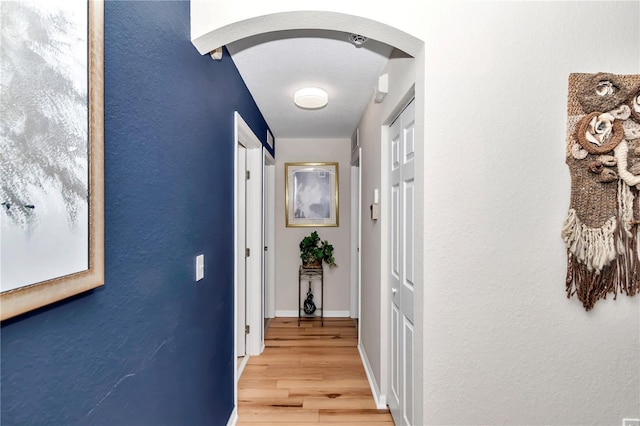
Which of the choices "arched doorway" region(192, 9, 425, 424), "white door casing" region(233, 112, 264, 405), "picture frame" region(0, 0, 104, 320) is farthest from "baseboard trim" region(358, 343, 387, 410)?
"picture frame" region(0, 0, 104, 320)

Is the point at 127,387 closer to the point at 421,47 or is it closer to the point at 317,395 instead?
the point at 421,47

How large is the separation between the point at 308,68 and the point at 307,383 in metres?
2.39

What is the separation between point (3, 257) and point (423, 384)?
1.40 m

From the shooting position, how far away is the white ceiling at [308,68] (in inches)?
72.4

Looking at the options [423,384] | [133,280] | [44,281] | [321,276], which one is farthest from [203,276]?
[321,276]

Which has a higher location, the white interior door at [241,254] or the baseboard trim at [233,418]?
the white interior door at [241,254]

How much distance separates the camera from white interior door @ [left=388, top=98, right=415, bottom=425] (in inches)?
67.1

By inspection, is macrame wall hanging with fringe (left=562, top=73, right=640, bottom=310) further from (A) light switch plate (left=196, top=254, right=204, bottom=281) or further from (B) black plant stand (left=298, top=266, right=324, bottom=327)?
(B) black plant stand (left=298, top=266, right=324, bottom=327)

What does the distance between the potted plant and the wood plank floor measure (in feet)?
2.65

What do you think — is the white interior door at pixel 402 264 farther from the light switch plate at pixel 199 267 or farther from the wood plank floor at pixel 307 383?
the light switch plate at pixel 199 267

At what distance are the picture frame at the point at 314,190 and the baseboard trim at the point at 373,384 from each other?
5.50 feet

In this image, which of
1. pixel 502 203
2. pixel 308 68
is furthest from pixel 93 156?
pixel 308 68

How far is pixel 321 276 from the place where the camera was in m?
4.15

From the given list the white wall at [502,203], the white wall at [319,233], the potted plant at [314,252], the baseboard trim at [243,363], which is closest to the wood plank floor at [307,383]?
the baseboard trim at [243,363]
